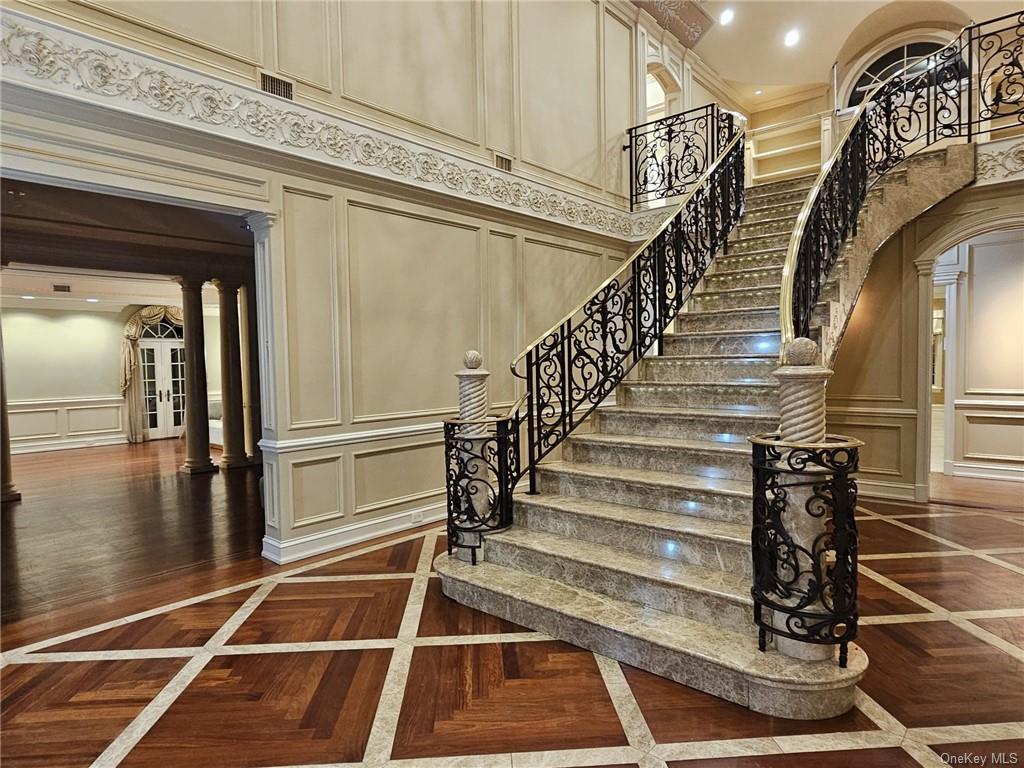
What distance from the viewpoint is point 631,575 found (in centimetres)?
268

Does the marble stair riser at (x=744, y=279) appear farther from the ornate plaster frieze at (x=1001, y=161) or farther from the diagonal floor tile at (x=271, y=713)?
the diagonal floor tile at (x=271, y=713)

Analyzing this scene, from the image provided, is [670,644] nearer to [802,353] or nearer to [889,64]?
[802,353]

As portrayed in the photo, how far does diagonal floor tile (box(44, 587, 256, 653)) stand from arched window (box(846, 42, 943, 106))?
1011 centimetres

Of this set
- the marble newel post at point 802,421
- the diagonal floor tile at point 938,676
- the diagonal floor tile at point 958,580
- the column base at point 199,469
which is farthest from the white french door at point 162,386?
the diagonal floor tile at point 938,676

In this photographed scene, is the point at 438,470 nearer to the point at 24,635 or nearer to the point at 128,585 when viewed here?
the point at 128,585

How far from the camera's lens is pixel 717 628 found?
240 centimetres

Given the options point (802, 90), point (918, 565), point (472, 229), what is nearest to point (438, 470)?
point (472, 229)

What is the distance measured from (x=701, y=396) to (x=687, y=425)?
0.37 metres

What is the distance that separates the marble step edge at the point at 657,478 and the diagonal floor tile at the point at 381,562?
120 cm

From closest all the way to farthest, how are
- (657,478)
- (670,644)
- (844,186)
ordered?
1. (670,644)
2. (657,478)
3. (844,186)

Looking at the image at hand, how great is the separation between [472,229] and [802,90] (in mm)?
8025

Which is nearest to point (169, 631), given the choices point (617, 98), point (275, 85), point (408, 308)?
point (408, 308)

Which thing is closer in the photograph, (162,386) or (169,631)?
(169,631)

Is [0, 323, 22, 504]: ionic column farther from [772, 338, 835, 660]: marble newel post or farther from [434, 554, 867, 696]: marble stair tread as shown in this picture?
[772, 338, 835, 660]: marble newel post
